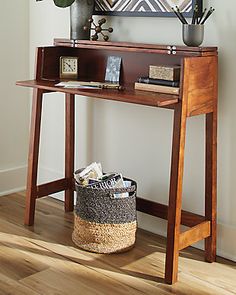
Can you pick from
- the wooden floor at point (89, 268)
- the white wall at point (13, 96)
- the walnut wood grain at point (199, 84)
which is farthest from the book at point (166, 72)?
the white wall at point (13, 96)

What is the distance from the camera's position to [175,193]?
7.59ft

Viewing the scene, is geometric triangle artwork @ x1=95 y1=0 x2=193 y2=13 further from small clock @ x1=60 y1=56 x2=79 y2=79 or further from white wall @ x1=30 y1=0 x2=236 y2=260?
small clock @ x1=60 y1=56 x2=79 y2=79

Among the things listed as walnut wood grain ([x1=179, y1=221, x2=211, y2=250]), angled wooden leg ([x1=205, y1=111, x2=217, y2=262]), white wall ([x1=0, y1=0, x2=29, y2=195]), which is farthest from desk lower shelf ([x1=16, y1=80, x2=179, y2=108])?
white wall ([x1=0, y1=0, x2=29, y2=195])

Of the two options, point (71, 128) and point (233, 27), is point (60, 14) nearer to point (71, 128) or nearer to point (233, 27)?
point (71, 128)

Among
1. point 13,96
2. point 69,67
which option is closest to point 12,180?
point 13,96

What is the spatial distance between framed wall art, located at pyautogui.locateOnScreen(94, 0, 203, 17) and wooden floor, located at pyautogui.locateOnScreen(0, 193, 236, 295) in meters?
1.12

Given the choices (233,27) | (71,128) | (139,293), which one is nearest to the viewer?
(139,293)

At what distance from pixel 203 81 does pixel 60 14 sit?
1178 millimetres

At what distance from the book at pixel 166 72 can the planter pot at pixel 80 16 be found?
538 millimetres

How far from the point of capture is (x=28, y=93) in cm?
355

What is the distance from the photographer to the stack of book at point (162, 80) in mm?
2395

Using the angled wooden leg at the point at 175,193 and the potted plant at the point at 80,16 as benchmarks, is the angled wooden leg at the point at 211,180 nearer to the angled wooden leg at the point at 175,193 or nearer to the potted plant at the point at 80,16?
the angled wooden leg at the point at 175,193

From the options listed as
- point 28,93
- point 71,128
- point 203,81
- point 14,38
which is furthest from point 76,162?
point 203,81

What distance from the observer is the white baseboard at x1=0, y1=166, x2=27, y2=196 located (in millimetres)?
3482
